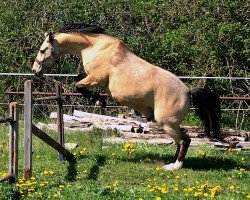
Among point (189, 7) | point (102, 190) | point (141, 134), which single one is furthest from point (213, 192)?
point (189, 7)

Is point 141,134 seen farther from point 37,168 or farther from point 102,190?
point 102,190

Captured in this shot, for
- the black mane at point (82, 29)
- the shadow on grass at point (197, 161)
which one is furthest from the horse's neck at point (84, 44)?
the shadow on grass at point (197, 161)

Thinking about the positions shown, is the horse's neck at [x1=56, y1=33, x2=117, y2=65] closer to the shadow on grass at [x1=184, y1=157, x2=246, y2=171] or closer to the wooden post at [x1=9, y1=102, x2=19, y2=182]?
the shadow on grass at [x1=184, y1=157, x2=246, y2=171]

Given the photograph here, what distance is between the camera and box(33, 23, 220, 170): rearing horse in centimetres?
1042

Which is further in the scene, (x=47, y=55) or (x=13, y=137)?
(x=47, y=55)

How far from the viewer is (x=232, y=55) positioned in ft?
55.6

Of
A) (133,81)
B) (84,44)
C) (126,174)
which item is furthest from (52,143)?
(84,44)

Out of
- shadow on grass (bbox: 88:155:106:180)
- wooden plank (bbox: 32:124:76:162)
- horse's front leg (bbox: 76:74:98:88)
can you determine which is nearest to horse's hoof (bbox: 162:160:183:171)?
shadow on grass (bbox: 88:155:106:180)

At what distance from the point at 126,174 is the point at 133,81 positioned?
1.77 m

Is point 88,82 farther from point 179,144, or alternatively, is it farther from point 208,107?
point 208,107

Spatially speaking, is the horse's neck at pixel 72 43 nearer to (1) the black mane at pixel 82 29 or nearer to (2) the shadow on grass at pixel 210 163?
(1) the black mane at pixel 82 29

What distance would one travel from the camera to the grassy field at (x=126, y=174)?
7914 mm

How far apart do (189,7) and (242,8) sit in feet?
5.03

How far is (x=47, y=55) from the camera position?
11203mm
